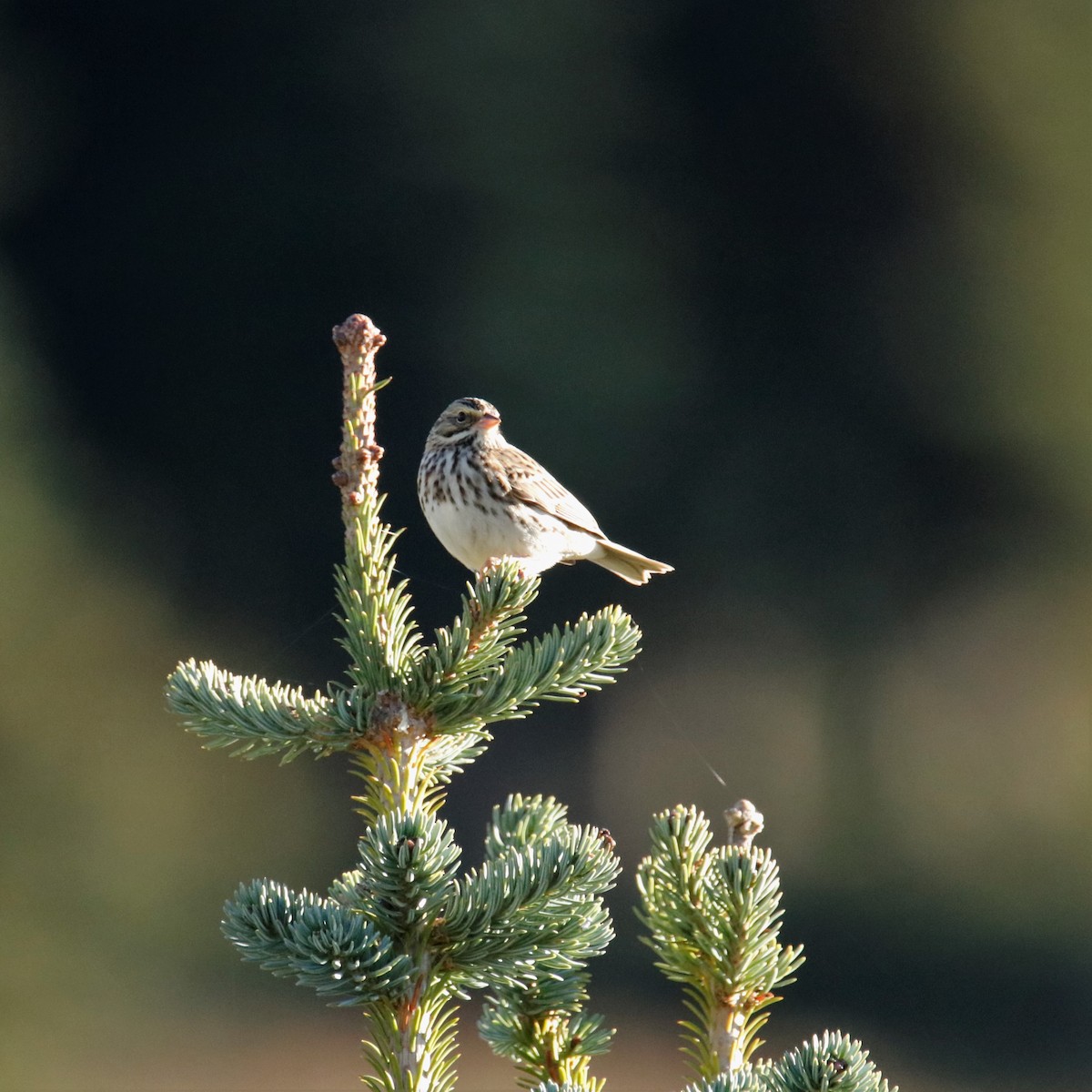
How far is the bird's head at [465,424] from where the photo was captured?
2.79 metres

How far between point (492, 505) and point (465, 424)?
29 centimetres

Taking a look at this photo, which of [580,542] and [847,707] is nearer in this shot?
[580,542]

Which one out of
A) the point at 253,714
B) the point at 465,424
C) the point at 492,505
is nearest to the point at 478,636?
the point at 253,714

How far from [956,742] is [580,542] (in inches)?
293

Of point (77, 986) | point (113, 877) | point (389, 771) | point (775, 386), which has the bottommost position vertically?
point (389, 771)

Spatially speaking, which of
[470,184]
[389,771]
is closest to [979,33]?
[470,184]

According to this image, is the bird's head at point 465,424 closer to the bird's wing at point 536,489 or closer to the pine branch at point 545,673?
the bird's wing at point 536,489

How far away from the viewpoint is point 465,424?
2.84 meters

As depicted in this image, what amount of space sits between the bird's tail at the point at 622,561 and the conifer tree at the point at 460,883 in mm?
1397

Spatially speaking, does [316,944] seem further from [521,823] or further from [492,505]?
[492,505]

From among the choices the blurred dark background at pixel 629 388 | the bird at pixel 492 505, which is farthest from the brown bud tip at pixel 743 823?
the blurred dark background at pixel 629 388

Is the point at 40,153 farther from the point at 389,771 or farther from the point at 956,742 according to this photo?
the point at 389,771

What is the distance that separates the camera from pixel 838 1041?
1.08 m

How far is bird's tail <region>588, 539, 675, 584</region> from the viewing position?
2.83m
